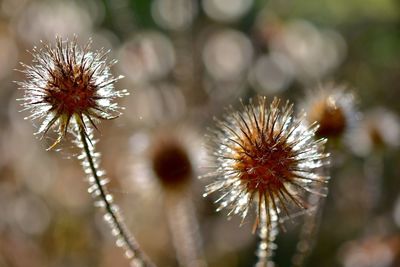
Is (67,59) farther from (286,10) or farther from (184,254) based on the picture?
(286,10)

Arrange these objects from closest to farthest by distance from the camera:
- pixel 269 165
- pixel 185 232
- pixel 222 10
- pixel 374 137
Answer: pixel 269 165, pixel 185 232, pixel 374 137, pixel 222 10

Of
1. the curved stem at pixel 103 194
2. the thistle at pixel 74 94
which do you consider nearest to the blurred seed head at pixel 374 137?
the curved stem at pixel 103 194

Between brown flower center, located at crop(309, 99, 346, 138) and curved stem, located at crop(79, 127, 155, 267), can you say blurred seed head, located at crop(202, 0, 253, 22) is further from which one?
curved stem, located at crop(79, 127, 155, 267)

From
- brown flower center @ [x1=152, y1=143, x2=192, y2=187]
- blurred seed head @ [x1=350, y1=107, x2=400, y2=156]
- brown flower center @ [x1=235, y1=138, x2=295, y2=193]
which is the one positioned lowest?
brown flower center @ [x1=235, y1=138, x2=295, y2=193]

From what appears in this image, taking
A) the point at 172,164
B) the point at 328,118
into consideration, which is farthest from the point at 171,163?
the point at 328,118

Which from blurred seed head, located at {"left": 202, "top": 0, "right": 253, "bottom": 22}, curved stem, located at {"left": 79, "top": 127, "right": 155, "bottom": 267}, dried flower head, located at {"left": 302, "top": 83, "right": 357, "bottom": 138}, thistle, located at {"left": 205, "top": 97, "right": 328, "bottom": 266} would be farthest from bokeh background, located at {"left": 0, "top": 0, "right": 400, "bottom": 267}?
thistle, located at {"left": 205, "top": 97, "right": 328, "bottom": 266}

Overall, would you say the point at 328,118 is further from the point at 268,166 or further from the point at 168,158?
the point at 168,158

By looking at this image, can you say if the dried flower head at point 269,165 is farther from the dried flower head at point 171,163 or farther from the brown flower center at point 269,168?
the dried flower head at point 171,163
